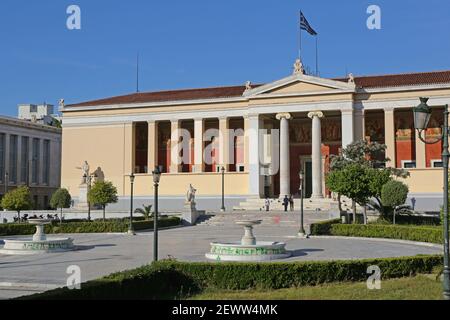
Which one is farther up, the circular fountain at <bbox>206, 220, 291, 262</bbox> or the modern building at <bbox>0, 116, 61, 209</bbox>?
the modern building at <bbox>0, 116, 61, 209</bbox>

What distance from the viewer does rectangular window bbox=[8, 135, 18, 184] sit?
235 feet

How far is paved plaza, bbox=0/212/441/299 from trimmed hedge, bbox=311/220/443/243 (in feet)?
2.80

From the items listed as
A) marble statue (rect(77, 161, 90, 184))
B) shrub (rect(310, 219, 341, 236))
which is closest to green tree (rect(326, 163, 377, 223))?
shrub (rect(310, 219, 341, 236))

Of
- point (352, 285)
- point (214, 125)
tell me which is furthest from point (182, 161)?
point (352, 285)

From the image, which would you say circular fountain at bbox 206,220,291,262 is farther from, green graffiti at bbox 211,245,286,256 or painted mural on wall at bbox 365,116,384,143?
painted mural on wall at bbox 365,116,384,143

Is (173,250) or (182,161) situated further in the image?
(182,161)

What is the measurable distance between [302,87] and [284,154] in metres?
5.62

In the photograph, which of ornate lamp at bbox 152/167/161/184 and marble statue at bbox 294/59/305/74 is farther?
marble statue at bbox 294/59/305/74

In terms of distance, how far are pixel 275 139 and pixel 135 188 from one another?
13.3m

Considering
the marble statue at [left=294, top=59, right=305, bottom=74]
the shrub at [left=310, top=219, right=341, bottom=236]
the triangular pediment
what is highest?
the marble statue at [left=294, top=59, right=305, bottom=74]

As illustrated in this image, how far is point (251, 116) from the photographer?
47.3 meters

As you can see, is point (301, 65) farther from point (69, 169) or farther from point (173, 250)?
point (173, 250)
